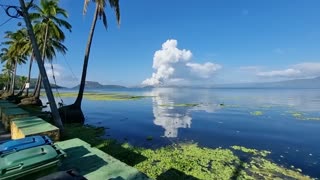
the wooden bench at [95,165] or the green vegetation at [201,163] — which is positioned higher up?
the wooden bench at [95,165]

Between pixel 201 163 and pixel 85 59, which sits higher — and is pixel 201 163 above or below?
below

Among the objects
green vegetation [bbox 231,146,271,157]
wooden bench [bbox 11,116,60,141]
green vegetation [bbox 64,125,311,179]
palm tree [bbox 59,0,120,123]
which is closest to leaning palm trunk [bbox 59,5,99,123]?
palm tree [bbox 59,0,120,123]

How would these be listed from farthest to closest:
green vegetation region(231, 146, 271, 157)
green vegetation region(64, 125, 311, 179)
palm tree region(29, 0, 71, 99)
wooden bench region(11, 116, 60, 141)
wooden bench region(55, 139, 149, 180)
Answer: palm tree region(29, 0, 71, 99)
green vegetation region(231, 146, 271, 157)
green vegetation region(64, 125, 311, 179)
wooden bench region(11, 116, 60, 141)
wooden bench region(55, 139, 149, 180)

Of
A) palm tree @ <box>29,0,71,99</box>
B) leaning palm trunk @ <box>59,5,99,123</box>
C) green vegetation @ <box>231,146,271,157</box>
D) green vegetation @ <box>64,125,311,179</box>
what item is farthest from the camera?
palm tree @ <box>29,0,71,99</box>

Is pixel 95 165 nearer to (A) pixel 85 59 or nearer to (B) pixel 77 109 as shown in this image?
(B) pixel 77 109

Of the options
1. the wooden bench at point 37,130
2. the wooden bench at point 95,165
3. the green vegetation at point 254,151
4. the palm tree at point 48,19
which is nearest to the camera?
the wooden bench at point 95,165

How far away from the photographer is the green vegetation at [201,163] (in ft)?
30.0

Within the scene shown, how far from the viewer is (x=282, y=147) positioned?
542 inches

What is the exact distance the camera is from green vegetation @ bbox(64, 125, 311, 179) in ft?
30.0

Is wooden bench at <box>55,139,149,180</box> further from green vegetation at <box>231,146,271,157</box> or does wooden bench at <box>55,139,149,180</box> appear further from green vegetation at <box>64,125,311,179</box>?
green vegetation at <box>231,146,271,157</box>

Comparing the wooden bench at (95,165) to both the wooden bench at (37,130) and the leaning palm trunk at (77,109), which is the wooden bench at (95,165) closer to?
the wooden bench at (37,130)

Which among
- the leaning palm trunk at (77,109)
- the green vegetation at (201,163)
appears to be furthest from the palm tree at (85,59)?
the green vegetation at (201,163)

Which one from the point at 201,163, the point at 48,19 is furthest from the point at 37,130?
the point at 48,19

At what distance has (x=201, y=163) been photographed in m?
10.4
